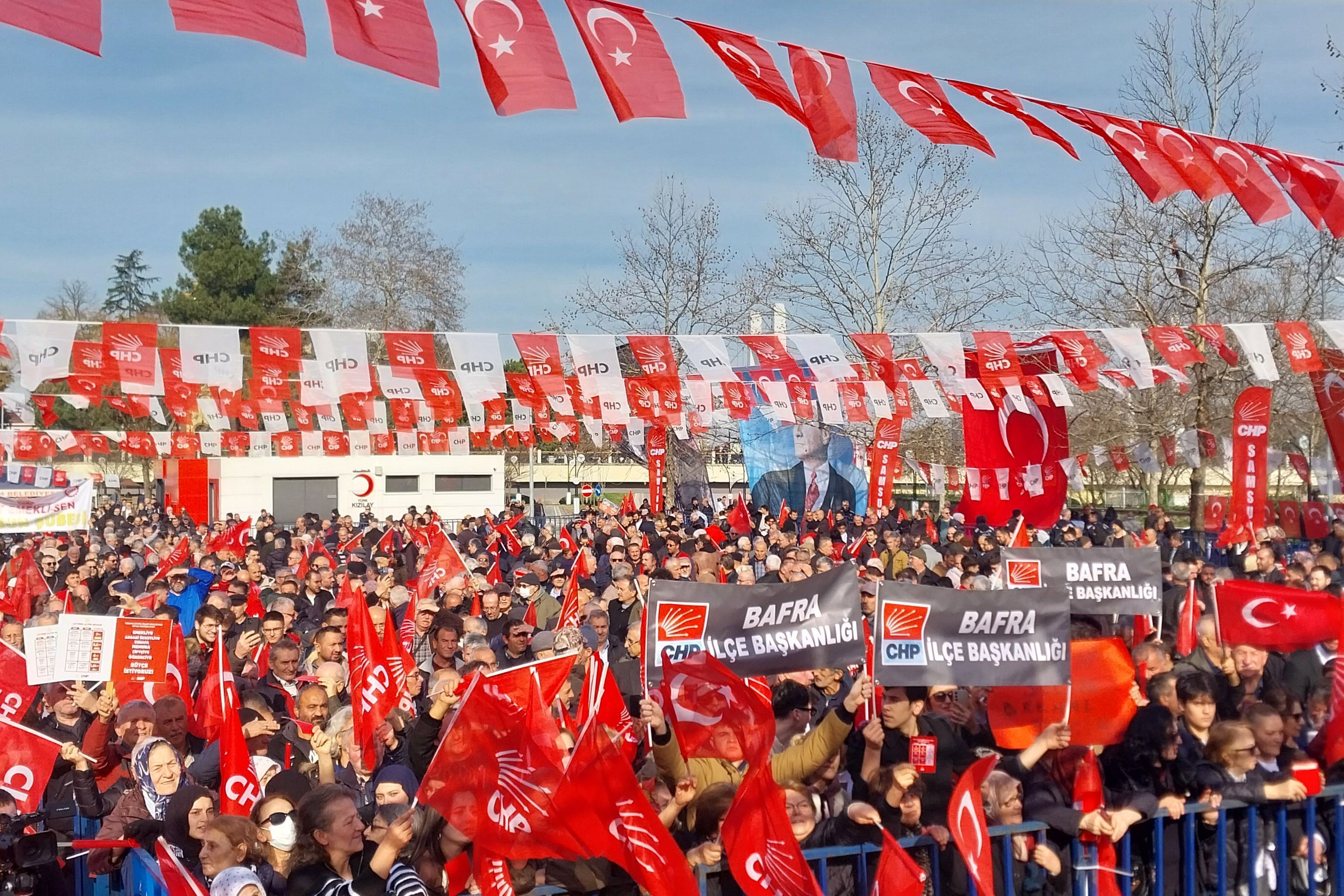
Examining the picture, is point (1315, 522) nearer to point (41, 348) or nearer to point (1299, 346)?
point (1299, 346)

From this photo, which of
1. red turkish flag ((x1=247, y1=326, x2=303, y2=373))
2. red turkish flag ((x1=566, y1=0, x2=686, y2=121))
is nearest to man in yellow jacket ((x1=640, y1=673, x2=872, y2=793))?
red turkish flag ((x1=566, y1=0, x2=686, y2=121))

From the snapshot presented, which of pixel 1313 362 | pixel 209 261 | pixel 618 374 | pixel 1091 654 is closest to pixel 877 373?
pixel 618 374

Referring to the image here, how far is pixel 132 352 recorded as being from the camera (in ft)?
70.1

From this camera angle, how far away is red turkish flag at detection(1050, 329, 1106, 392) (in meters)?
22.6

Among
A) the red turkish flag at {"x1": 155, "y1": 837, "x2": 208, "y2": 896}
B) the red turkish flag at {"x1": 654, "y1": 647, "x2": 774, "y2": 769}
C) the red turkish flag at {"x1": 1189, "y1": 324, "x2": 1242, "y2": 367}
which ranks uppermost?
Answer: the red turkish flag at {"x1": 1189, "y1": 324, "x2": 1242, "y2": 367}

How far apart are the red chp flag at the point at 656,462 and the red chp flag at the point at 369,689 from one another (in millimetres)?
28475

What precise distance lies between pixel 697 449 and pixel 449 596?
105 ft

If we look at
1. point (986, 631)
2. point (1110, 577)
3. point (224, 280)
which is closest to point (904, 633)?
point (986, 631)

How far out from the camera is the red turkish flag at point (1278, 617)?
295 inches

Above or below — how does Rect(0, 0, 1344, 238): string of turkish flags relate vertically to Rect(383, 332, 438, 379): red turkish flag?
above

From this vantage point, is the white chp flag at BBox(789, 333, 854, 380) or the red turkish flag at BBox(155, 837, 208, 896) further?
the white chp flag at BBox(789, 333, 854, 380)

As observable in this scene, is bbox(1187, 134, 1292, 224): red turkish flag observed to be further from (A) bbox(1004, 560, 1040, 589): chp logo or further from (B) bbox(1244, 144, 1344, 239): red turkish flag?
(A) bbox(1004, 560, 1040, 589): chp logo

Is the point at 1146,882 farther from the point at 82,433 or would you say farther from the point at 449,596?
the point at 82,433

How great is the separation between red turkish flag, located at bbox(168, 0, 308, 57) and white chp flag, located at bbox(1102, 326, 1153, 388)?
16.8 m
